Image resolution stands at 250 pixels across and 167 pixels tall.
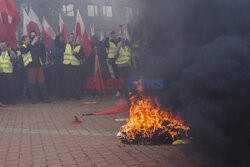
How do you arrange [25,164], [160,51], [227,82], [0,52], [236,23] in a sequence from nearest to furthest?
[227,82], [236,23], [25,164], [160,51], [0,52]

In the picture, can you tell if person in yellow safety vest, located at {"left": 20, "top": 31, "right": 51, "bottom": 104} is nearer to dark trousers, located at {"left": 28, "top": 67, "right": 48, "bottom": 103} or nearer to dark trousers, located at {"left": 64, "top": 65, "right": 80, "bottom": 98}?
dark trousers, located at {"left": 28, "top": 67, "right": 48, "bottom": 103}

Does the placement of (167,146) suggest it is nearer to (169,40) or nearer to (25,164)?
(169,40)

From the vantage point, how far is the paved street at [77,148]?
4176 mm

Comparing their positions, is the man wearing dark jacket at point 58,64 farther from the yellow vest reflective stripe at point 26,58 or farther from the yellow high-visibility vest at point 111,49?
the yellow high-visibility vest at point 111,49

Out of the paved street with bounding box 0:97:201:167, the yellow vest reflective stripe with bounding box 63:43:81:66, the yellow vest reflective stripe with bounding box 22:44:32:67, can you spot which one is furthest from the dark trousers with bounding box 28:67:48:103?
the paved street with bounding box 0:97:201:167

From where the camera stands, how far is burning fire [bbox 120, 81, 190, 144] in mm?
4809

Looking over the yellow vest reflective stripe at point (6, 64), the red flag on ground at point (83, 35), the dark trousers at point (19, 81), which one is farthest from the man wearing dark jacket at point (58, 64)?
the yellow vest reflective stripe at point (6, 64)

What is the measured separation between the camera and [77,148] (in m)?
4.89

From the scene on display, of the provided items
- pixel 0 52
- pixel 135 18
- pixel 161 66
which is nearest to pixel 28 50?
pixel 0 52

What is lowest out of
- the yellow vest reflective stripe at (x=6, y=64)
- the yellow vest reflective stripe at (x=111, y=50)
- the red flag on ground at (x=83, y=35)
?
the yellow vest reflective stripe at (x=6, y=64)

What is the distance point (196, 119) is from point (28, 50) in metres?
8.94

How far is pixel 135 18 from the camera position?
16.5 feet

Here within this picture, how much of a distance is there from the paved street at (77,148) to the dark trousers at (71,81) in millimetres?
4720

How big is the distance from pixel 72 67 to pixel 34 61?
60.3 inches
